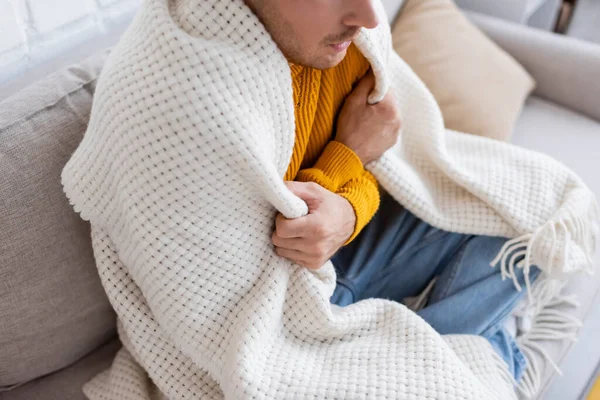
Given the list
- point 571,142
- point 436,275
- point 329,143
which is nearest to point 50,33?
point 329,143

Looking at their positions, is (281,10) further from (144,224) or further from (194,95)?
(144,224)

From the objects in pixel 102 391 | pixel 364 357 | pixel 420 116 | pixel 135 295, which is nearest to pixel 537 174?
pixel 420 116

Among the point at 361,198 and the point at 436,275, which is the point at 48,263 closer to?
the point at 361,198

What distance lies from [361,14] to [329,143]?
27 cm

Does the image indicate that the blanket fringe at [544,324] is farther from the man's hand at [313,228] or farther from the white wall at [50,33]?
the white wall at [50,33]

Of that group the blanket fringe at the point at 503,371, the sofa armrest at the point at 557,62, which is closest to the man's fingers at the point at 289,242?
the blanket fringe at the point at 503,371

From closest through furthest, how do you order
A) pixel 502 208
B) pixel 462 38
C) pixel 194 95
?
pixel 194 95, pixel 502 208, pixel 462 38

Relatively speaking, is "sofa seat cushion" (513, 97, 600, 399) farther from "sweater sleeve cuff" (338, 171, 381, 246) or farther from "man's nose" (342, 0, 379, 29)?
"man's nose" (342, 0, 379, 29)

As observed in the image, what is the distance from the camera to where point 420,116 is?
1.10 meters

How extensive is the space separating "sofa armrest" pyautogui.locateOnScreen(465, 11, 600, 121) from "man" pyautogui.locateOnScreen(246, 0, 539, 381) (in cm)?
56

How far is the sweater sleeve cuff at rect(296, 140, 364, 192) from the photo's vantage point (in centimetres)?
90

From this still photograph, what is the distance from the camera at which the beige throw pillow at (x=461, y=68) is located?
1285mm

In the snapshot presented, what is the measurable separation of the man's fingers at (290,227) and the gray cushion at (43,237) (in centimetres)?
32

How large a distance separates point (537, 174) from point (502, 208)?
119mm
